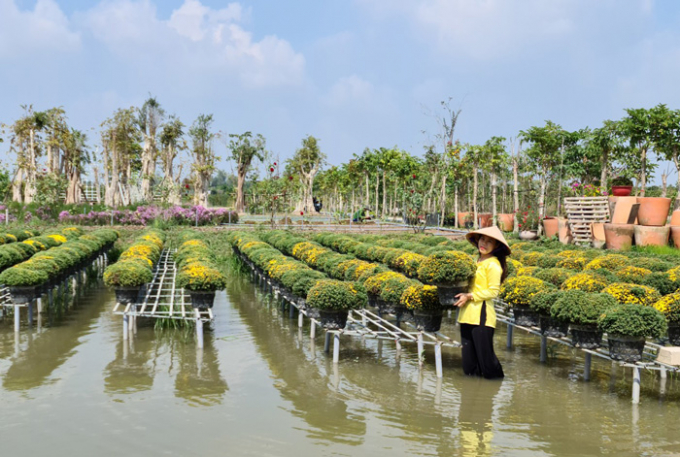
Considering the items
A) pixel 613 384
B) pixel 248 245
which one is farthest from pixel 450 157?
pixel 613 384

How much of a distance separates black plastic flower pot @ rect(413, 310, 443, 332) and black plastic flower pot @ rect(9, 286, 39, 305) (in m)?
7.09

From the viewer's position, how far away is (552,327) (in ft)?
30.0

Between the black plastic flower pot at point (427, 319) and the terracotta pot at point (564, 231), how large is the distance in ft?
44.4

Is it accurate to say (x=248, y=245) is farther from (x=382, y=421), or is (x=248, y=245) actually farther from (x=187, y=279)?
(x=382, y=421)

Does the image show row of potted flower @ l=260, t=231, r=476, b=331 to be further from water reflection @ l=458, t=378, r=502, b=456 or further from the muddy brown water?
water reflection @ l=458, t=378, r=502, b=456

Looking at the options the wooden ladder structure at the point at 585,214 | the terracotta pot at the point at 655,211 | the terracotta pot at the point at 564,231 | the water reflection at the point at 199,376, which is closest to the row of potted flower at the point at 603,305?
the water reflection at the point at 199,376

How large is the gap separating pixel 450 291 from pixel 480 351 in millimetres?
839

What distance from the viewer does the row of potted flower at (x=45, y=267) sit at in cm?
1135

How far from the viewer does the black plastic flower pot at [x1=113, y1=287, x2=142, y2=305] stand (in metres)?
11.1

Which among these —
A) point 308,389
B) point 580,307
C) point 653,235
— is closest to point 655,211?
point 653,235

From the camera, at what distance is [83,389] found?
315 inches

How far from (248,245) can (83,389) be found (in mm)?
11170

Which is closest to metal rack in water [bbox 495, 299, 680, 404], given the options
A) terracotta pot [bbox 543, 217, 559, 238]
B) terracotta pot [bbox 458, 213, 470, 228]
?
terracotta pot [bbox 543, 217, 559, 238]

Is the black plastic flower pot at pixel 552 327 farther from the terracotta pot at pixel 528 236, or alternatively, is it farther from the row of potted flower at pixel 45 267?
the terracotta pot at pixel 528 236
